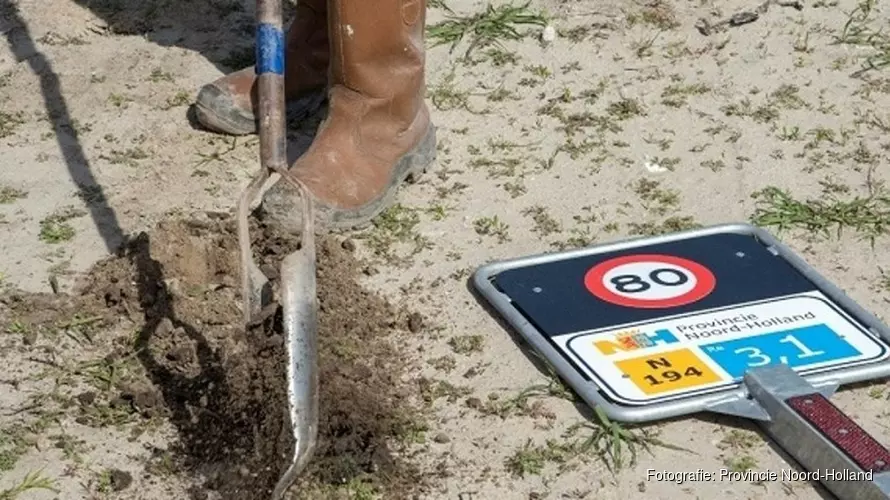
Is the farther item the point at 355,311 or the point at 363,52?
the point at 363,52

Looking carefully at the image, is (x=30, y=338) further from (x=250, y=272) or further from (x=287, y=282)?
(x=287, y=282)

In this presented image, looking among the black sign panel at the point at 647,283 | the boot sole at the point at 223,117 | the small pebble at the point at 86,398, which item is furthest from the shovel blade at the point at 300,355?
the boot sole at the point at 223,117

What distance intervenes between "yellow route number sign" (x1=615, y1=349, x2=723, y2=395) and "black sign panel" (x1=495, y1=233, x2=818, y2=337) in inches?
6.3

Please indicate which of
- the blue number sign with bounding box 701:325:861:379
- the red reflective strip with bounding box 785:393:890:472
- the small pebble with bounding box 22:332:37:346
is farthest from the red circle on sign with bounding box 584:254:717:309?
the small pebble with bounding box 22:332:37:346

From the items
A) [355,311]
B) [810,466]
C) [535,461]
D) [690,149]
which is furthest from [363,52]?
[810,466]

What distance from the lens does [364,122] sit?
391 centimetres

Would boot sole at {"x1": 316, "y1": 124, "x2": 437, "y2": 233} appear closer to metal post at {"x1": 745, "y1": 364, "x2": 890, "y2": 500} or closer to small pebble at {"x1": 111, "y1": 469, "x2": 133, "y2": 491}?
small pebble at {"x1": 111, "y1": 469, "x2": 133, "y2": 491}

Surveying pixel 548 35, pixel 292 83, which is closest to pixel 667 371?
pixel 292 83

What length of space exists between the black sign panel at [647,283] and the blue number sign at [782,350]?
0.16 metres

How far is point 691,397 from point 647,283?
18.1 inches

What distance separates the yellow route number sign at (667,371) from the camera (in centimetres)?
314

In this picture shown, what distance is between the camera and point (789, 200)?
3893mm

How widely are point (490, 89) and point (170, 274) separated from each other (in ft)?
4.23

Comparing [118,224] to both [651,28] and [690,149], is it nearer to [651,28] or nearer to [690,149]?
[690,149]
